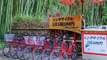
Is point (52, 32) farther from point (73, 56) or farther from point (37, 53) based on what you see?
point (73, 56)

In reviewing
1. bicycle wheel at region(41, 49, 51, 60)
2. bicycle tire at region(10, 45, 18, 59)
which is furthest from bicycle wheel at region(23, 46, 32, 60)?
bicycle wheel at region(41, 49, 51, 60)

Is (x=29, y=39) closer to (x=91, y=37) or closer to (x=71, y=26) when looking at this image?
(x=71, y=26)

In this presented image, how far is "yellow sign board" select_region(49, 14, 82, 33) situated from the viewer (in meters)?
10.3

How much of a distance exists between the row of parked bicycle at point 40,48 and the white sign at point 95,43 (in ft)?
1.60

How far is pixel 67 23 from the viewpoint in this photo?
10.7 meters

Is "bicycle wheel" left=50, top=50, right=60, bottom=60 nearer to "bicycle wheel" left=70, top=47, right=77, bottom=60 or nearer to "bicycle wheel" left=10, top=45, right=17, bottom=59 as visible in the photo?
"bicycle wheel" left=70, top=47, right=77, bottom=60

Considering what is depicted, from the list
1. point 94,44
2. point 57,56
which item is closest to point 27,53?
point 57,56

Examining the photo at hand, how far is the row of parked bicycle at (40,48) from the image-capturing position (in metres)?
8.82

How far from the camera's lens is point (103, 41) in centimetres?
875

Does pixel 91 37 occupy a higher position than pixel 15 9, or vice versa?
pixel 15 9

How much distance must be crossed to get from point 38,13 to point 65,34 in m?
4.91

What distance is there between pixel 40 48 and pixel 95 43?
→ 174 cm

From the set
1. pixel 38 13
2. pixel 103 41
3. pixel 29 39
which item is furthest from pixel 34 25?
pixel 103 41

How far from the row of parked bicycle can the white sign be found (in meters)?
0.49
